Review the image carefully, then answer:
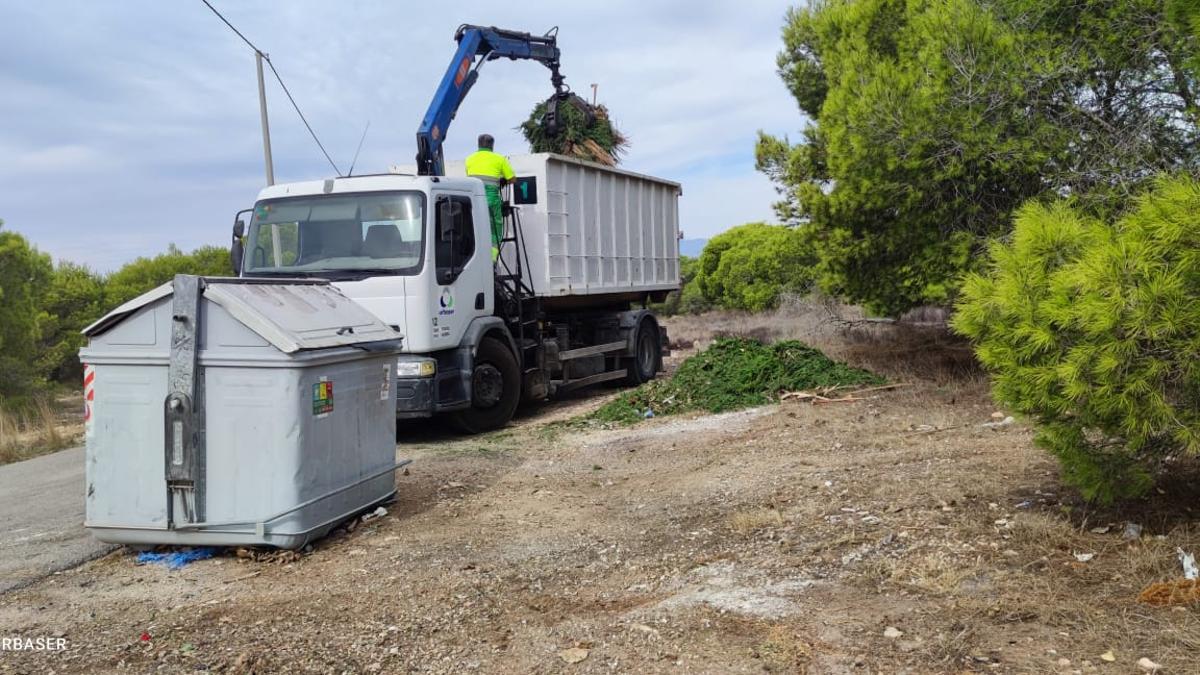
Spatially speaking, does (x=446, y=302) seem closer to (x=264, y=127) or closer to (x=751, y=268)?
(x=264, y=127)

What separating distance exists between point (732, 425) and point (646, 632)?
5.73 m

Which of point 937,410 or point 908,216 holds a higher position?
point 908,216

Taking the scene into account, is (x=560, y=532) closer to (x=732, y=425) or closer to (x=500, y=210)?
(x=732, y=425)

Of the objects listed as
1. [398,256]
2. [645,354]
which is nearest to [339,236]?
[398,256]

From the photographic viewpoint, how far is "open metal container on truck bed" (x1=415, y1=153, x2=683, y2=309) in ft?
36.2

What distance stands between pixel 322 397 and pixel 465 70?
7847 mm

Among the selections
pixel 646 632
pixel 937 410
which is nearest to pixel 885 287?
pixel 937 410

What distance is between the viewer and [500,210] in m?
10.6

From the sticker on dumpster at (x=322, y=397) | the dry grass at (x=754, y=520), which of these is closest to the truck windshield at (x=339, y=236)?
the sticker on dumpster at (x=322, y=397)

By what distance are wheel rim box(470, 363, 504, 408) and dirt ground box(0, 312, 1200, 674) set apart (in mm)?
2740

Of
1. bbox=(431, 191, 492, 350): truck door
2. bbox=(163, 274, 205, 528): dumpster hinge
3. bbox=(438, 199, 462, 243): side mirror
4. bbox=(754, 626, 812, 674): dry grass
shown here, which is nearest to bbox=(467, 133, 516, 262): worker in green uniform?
bbox=(431, 191, 492, 350): truck door

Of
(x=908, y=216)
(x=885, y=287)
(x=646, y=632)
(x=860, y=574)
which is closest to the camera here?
(x=646, y=632)

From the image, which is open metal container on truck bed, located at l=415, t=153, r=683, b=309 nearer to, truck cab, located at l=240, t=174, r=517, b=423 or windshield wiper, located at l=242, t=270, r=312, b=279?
truck cab, located at l=240, t=174, r=517, b=423

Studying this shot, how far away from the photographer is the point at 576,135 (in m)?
16.5
